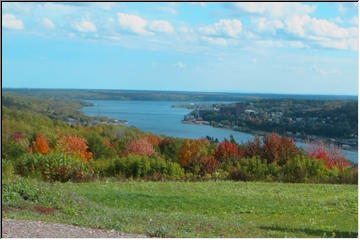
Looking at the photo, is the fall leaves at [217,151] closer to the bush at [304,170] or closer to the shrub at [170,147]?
the shrub at [170,147]

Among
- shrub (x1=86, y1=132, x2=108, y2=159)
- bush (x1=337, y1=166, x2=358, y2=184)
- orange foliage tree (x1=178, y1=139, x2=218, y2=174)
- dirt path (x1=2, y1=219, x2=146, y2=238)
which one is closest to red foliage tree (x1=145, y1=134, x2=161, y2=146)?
orange foliage tree (x1=178, y1=139, x2=218, y2=174)

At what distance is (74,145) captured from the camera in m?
14.9

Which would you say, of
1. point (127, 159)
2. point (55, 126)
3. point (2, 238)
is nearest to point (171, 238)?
point (2, 238)

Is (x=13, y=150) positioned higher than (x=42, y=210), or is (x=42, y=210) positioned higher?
(x=13, y=150)

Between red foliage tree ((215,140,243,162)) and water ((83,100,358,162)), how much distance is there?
1403 millimetres

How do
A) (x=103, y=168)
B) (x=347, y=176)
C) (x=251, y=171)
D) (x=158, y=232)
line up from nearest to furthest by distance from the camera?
(x=158, y=232) < (x=347, y=176) < (x=251, y=171) < (x=103, y=168)

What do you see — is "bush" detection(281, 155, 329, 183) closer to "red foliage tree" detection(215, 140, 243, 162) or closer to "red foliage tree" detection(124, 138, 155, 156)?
"red foliage tree" detection(215, 140, 243, 162)

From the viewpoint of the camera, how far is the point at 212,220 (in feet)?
24.0

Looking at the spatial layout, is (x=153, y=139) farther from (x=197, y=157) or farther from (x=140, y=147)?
(x=197, y=157)

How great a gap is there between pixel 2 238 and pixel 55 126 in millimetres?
9384

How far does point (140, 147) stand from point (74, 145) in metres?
1.64

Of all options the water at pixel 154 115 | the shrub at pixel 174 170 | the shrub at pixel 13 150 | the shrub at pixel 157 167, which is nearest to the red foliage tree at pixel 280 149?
the water at pixel 154 115

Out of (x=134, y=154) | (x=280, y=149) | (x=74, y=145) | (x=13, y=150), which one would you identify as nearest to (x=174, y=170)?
(x=134, y=154)

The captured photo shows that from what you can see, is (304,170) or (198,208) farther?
(304,170)
